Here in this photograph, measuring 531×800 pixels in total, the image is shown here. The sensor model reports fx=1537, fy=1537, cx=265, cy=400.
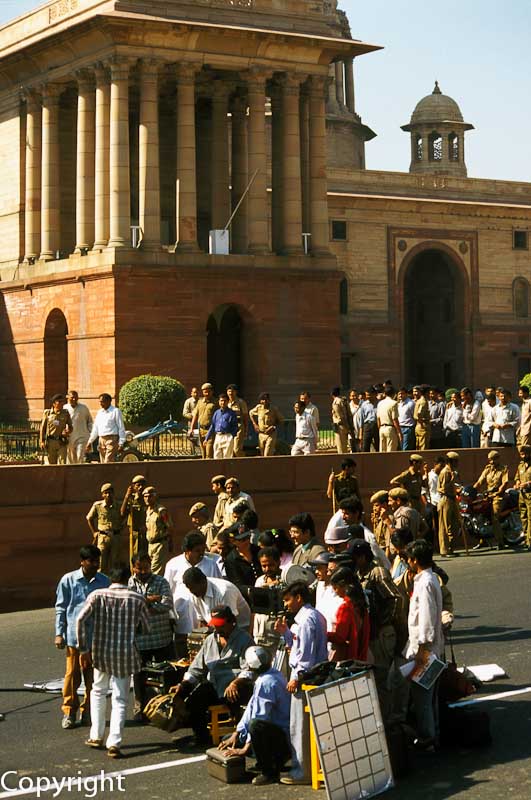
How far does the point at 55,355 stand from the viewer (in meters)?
50.5

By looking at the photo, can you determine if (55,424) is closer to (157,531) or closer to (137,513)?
(137,513)

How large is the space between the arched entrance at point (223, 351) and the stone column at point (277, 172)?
3137 millimetres

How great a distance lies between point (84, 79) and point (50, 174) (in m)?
4.06

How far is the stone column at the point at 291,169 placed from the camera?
4900cm

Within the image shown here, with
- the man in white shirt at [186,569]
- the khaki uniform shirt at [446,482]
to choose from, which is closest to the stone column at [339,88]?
the khaki uniform shirt at [446,482]

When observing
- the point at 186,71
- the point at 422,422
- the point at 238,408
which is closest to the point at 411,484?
the point at 238,408

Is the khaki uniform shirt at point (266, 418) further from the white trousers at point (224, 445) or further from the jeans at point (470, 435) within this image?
the jeans at point (470, 435)

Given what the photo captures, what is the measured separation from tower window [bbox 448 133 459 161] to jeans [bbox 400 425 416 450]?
201 ft

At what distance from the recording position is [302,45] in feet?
159

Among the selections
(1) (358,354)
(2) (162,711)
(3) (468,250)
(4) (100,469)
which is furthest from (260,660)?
(3) (468,250)

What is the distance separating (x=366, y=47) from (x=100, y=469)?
96.5ft

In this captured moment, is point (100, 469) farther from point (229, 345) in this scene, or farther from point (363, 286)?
point (363, 286)

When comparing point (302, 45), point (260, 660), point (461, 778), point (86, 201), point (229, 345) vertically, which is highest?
point (302, 45)

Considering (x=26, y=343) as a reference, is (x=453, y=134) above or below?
above
